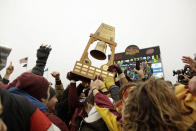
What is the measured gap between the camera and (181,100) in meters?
1.47

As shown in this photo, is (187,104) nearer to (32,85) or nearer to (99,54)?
(32,85)

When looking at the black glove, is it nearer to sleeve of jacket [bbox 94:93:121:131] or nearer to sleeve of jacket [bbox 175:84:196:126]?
sleeve of jacket [bbox 94:93:121:131]

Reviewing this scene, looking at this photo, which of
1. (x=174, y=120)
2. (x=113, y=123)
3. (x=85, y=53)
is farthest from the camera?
(x=85, y=53)

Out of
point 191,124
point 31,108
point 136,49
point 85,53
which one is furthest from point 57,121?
point 136,49

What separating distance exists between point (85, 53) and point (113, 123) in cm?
239

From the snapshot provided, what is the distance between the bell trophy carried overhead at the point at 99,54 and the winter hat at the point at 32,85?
1.42 meters

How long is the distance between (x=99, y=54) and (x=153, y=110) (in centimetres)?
322

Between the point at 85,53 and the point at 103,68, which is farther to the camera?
the point at 85,53

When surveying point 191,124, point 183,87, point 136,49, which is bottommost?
point 191,124

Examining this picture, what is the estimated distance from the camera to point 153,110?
1.34m

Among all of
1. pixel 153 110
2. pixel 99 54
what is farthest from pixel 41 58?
pixel 153 110

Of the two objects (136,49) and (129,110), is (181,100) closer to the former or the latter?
(129,110)

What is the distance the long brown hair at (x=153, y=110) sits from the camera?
4.24 ft

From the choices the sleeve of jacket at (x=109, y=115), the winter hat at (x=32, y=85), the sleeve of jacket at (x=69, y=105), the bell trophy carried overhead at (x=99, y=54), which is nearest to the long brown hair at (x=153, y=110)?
the sleeve of jacket at (x=109, y=115)
